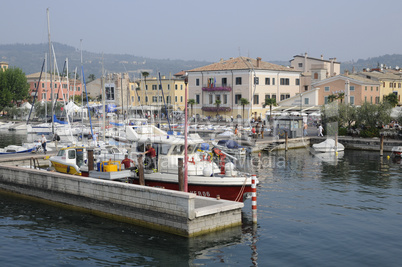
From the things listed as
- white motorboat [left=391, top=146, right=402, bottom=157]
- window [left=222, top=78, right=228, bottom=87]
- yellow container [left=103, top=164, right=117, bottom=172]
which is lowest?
white motorboat [left=391, top=146, right=402, bottom=157]

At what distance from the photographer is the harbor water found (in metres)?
16.7

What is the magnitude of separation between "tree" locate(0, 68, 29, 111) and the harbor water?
8408cm

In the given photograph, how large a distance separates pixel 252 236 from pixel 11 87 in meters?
103

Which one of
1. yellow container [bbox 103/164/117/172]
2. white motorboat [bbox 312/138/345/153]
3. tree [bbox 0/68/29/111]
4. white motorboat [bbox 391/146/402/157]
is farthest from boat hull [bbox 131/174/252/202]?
tree [bbox 0/68/29/111]

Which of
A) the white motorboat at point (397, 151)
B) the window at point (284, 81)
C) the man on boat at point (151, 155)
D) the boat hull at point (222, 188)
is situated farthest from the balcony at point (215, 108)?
the boat hull at point (222, 188)

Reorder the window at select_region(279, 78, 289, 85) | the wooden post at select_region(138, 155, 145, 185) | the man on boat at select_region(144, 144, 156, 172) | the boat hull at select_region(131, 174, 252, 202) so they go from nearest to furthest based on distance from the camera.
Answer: the boat hull at select_region(131, 174, 252, 202) < the wooden post at select_region(138, 155, 145, 185) < the man on boat at select_region(144, 144, 156, 172) < the window at select_region(279, 78, 289, 85)

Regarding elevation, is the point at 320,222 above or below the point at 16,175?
below

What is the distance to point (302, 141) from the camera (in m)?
51.9

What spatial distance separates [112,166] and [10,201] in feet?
24.5

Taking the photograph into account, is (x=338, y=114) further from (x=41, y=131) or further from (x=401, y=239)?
(x=41, y=131)

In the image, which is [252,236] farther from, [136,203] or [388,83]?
[388,83]

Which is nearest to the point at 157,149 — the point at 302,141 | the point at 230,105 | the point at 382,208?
the point at 382,208

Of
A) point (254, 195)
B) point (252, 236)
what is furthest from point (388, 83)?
point (252, 236)

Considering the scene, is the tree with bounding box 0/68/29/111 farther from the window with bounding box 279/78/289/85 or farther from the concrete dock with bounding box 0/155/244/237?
the concrete dock with bounding box 0/155/244/237
